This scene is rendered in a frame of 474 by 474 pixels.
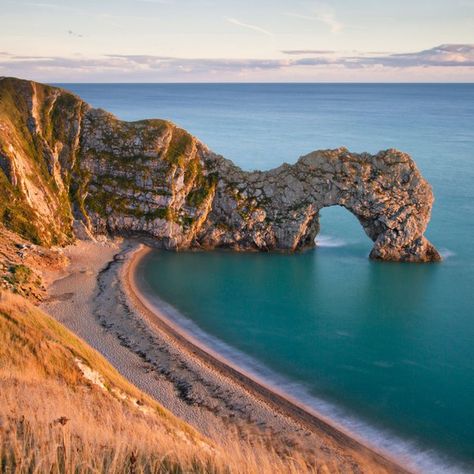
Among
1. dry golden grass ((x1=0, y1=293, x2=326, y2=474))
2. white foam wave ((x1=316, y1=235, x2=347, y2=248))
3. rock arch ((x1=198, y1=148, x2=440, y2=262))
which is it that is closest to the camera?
dry golden grass ((x1=0, y1=293, x2=326, y2=474))

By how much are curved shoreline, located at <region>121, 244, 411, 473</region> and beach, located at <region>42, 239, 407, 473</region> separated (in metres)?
0.06

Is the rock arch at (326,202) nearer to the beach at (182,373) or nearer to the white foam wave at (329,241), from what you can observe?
the white foam wave at (329,241)

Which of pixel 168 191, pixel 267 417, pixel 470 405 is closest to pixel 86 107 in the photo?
pixel 168 191

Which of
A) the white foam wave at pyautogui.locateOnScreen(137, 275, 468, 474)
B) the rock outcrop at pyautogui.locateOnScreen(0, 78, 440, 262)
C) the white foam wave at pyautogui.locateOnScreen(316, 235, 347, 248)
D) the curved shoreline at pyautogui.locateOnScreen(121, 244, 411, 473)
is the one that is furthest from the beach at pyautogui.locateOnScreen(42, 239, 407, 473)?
the white foam wave at pyautogui.locateOnScreen(316, 235, 347, 248)

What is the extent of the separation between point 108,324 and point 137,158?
3212 centimetres

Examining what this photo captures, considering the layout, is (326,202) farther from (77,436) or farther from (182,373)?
(77,436)

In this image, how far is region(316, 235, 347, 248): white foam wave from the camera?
261 feet

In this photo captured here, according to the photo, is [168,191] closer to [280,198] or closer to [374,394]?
[280,198]

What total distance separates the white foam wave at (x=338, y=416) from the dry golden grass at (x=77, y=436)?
1521cm

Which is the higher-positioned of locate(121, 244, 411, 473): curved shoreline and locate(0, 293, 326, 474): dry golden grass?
locate(0, 293, 326, 474): dry golden grass

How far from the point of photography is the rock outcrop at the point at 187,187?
71625 mm

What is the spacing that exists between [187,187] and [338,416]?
44.3 m

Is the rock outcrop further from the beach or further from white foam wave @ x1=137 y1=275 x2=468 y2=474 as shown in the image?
white foam wave @ x1=137 y1=275 x2=468 y2=474

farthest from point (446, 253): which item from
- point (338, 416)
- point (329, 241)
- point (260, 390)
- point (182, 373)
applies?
point (182, 373)
